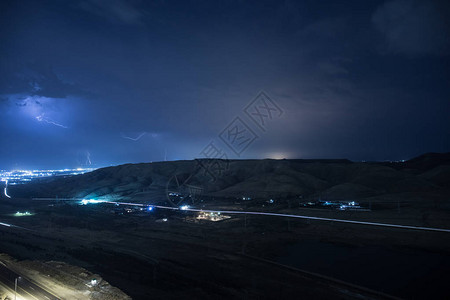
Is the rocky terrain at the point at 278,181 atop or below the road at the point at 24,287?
atop

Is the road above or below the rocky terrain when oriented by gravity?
below

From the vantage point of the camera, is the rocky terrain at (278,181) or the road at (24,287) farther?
the rocky terrain at (278,181)

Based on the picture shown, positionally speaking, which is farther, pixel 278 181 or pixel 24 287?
pixel 278 181

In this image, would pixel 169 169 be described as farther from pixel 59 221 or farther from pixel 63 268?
pixel 63 268

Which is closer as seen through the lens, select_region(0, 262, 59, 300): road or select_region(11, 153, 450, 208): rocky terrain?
select_region(0, 262, 59, 300): road

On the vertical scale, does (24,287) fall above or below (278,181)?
below

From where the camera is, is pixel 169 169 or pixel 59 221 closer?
pixel 59 221

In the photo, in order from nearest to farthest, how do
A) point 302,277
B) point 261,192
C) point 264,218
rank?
point 302,277, point 264,218, point 261,192

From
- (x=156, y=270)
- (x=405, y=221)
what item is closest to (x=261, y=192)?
(x=405, y=221)
